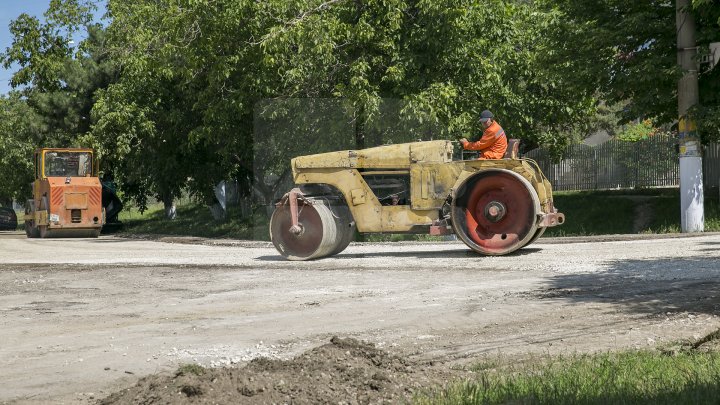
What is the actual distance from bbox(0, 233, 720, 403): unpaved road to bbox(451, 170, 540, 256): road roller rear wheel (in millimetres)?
362

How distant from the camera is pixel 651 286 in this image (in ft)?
40.2

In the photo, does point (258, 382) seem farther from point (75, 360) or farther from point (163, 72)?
point (163, 72)

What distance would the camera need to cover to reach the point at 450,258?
57.3 ft

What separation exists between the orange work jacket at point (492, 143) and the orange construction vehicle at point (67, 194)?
20.7m

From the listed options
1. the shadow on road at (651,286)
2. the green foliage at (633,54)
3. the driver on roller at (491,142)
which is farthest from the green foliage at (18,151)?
the shadow on road at (651,286)

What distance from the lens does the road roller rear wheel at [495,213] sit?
17016 millimetres

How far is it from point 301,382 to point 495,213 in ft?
35.1

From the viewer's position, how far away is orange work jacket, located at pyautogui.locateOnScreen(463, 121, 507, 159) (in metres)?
17.3

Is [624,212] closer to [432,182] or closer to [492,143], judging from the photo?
[492,143]

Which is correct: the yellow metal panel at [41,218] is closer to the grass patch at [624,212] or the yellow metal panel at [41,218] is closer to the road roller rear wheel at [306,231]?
the grass patch at [624,212]

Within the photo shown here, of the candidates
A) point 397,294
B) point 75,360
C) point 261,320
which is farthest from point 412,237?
point 75,360

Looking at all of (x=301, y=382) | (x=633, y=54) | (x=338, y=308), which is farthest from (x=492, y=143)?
(x=301, y=382)

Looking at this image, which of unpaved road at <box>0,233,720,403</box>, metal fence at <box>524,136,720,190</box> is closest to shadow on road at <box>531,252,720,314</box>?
unpaved road at <box>0,233,720,403</box>

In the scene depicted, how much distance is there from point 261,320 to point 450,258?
24.0 feet
